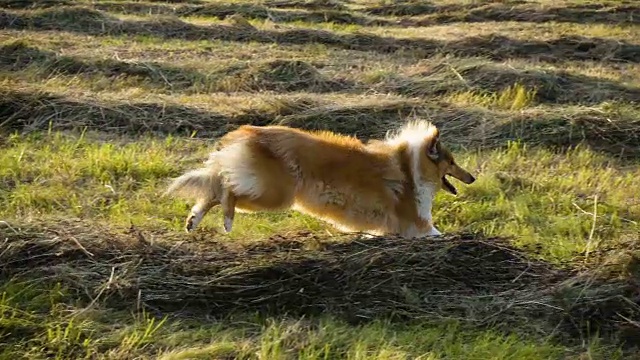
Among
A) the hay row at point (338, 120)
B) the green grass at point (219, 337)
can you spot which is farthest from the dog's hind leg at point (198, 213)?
the hay row at point (338, 120)

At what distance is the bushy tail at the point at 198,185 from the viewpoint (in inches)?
200

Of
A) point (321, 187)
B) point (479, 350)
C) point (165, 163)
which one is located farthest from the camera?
point (165, 163)

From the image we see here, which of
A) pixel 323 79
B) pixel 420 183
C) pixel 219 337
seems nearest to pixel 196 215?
pixel 219 337

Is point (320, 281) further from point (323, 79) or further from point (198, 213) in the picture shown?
point (323, 79)

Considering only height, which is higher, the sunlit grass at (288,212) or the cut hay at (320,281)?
the cut hay at (320,281)

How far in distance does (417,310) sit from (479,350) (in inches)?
18.1

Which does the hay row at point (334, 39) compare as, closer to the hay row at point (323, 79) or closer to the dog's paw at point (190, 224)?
the hay row at point (323, 79)

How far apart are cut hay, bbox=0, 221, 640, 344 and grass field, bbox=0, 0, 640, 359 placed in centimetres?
1

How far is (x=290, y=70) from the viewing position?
1005 centimetres

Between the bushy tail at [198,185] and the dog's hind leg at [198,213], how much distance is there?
42 mm

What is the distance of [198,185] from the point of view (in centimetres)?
513

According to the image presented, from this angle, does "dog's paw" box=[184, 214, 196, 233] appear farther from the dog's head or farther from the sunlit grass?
the dog's head

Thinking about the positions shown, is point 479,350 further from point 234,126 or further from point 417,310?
point 234,126

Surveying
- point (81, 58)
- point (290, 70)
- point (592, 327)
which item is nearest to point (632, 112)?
point (290, 70)
